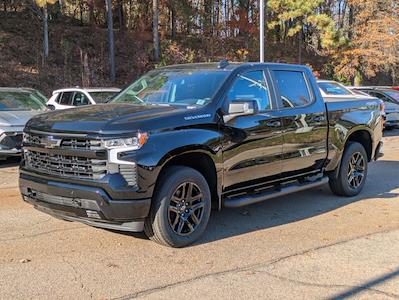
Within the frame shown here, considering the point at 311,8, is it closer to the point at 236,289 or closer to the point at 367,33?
the point at 367,33

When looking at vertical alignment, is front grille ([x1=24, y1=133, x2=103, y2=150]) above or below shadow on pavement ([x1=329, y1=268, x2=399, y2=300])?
above

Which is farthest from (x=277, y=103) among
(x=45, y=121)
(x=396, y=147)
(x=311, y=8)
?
(x=311, y=8)

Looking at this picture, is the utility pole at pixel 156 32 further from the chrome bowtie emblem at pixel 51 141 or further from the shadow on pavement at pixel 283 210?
the chrome bowtie emblem at pixel 51 141

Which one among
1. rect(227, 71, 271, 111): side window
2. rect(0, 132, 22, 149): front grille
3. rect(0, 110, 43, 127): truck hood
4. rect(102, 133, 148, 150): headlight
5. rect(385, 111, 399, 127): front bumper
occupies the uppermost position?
rect(227, 71, 271, 111): side window

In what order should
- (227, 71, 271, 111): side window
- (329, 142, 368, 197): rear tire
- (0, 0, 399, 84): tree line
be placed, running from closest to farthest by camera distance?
1. (227, 71, 271, 111): side window
2. (329, 142, 368, 197): rear tire
3. (0, 0, 399, 84): tree line

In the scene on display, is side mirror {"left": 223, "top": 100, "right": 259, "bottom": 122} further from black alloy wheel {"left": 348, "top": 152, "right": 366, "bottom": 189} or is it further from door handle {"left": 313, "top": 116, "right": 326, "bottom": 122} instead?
black alloy wheel {"left": 348, "top": 152, "right": 366, "bottom": 189}

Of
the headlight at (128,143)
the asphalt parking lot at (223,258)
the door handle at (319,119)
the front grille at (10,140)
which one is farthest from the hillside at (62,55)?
the headlight at (128,143)

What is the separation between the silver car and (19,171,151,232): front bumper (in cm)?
557

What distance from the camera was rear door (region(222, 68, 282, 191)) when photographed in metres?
5.95

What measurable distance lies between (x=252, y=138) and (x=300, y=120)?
109cm

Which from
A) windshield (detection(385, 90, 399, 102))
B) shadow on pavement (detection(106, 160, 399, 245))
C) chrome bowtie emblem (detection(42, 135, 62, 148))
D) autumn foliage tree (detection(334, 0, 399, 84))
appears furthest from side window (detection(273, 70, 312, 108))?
autumn foliage tree (detection(334, 0, 399, 84))

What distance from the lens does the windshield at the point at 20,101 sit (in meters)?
12.2

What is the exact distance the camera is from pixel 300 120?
22.8 ft

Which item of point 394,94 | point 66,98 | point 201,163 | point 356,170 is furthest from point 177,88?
point 394,94
